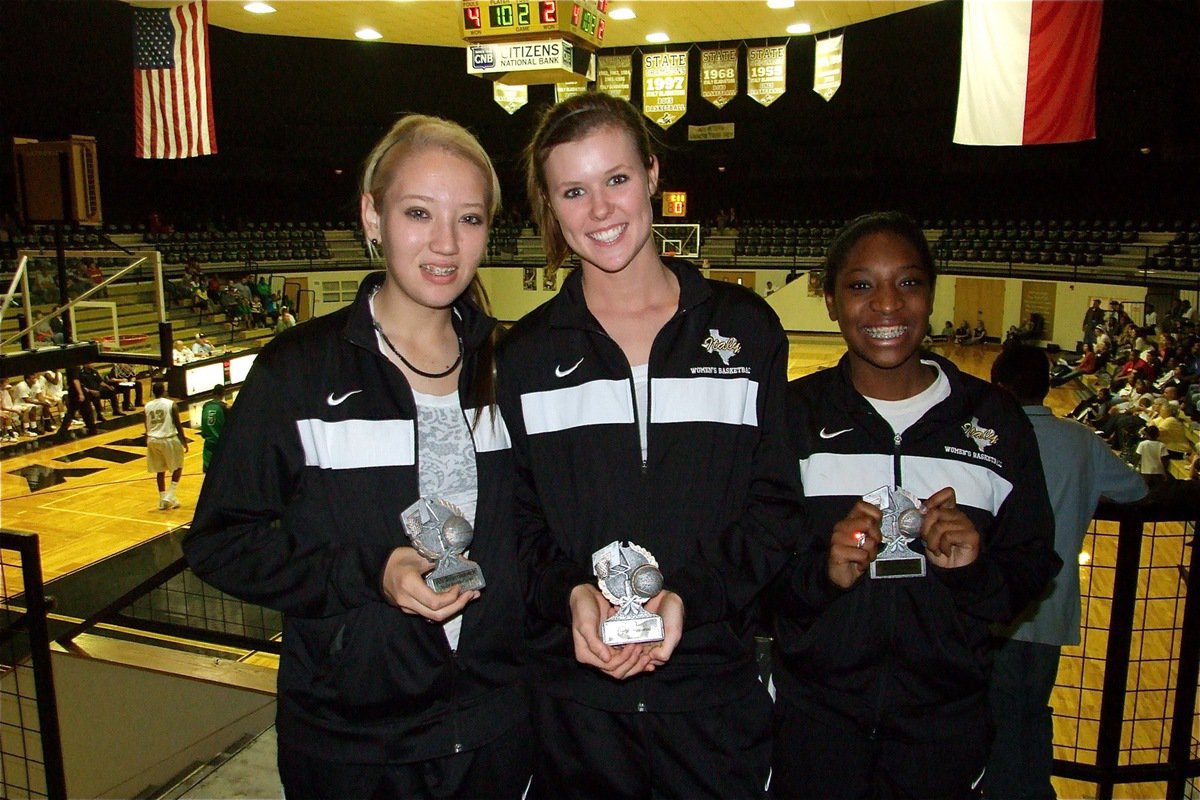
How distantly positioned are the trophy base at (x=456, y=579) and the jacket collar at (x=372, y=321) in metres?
0.52

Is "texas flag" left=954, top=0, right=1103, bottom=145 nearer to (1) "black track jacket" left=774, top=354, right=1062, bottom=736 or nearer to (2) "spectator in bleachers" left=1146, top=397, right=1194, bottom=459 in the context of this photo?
(1) "black track jacket" left=774, top=354, right=1062, bottom=736

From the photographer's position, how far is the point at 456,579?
1.68m

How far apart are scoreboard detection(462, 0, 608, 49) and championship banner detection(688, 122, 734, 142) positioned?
16.0 m

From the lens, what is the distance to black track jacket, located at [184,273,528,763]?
1.79 m

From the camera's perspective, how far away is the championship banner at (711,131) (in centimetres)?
2561

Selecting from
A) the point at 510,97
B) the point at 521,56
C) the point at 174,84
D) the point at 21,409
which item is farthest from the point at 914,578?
the point at 21,409

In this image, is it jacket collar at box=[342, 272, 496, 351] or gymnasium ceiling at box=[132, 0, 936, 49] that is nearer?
jacket collar at box=[342, 272, 496, 351]

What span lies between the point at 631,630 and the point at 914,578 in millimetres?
730

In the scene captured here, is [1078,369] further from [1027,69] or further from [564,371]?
[564,371]

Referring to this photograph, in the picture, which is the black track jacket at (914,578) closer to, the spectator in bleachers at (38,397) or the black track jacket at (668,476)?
the black track jacket at (668,476)

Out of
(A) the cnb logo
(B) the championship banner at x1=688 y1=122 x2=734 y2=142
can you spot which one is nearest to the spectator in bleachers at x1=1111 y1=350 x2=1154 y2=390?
(A) the cnb logo

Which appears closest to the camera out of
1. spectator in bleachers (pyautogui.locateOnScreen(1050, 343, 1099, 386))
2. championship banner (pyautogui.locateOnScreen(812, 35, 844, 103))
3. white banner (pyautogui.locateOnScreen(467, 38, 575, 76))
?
white banner (pyautogui.locateOnScreen(467, 38, 575, 76))

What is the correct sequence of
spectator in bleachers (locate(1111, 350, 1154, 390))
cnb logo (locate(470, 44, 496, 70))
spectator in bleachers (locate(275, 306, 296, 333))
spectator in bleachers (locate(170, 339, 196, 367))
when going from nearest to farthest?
cnb logo (locate(470, 44, 496, 70))
spectator in bleachers (locate(1111, 350, 1154, 390))
spectator in bleachers (locate(170, 339, 196, 367))
spectator in bleachers (locate(275, 306, 296, 333))

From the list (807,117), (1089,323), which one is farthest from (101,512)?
(807,117)
